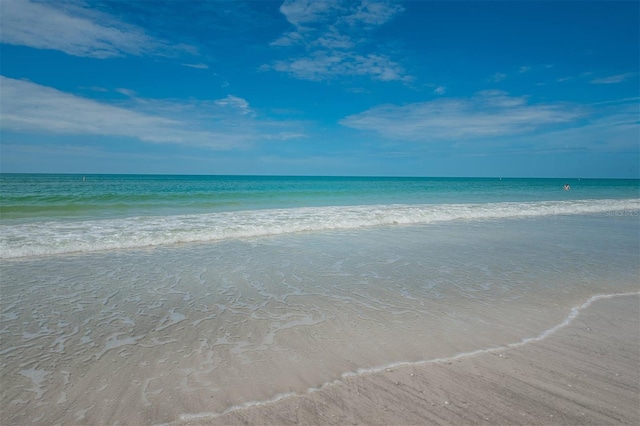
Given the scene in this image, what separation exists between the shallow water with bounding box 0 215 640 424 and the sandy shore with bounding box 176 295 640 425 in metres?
0.25

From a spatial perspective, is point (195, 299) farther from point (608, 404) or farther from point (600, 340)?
point (600, 340)

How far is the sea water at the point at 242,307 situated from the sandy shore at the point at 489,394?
22 cm

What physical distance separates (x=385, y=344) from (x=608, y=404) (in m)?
2.20

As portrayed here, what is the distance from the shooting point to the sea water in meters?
3.60

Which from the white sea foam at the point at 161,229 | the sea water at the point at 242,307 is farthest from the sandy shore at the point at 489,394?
the white sea foam at the point at 161,229

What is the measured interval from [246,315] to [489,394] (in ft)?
11.4

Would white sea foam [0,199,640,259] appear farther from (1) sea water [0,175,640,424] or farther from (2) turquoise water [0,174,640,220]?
(2) turquoise water [0,174,640,220]

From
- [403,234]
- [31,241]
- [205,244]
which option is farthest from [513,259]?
[31,241]

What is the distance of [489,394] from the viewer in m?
3.43

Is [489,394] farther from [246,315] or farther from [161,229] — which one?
[161,229]

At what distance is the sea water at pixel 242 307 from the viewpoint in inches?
142

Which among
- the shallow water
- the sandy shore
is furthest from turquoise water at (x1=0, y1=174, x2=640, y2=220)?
the sandy shore

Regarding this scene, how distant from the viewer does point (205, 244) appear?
11156mm

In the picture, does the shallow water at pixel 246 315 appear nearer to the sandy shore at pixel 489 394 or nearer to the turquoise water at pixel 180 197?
the sandy shore at pixel 489 394
